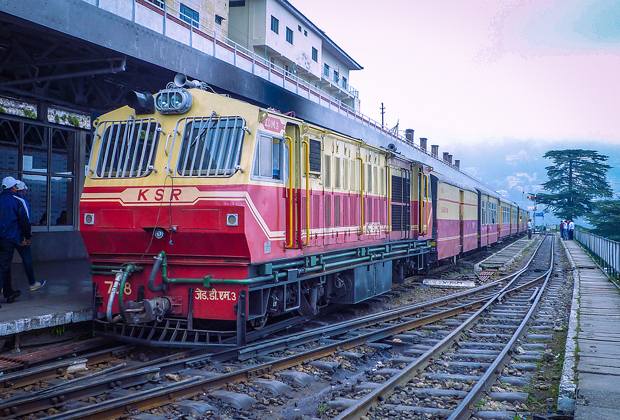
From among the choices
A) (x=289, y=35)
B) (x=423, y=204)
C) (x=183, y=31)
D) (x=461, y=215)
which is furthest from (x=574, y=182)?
(x=183, y=31)

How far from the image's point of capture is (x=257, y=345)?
762 cm

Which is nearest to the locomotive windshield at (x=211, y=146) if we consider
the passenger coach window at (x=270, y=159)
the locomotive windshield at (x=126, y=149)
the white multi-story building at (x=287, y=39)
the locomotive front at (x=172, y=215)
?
the locomotive front at (x=172, y=215)

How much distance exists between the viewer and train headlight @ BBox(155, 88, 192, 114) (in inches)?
305

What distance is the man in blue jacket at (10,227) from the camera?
8680 millimetres

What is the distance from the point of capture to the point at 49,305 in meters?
8.53

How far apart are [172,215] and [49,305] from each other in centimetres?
288

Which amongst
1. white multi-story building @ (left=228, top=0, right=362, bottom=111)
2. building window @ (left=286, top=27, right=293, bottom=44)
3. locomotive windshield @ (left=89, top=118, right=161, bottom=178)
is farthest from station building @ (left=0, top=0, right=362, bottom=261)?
building window @ (left=286, top=27, right=293, bottom=44)

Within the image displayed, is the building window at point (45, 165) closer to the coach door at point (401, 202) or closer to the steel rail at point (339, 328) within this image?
the coach door at point (401, 202)

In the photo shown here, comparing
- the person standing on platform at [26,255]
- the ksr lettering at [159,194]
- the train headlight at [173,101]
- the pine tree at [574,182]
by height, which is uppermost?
the pine tree at [574,182]

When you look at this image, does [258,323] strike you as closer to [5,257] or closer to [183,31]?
[5,257]

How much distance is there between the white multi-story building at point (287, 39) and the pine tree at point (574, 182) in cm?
3414

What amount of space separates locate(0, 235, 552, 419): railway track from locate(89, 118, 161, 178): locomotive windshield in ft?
9.14

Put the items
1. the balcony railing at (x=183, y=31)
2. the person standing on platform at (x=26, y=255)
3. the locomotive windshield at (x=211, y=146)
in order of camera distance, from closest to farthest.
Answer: the locomotive windshield at (x=211, y=146), the person standing on platform at (x=26, y=255), the balcony railing at (x=183, y=31)

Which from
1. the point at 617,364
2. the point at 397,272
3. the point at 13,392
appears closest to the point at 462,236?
the point at 397,272
